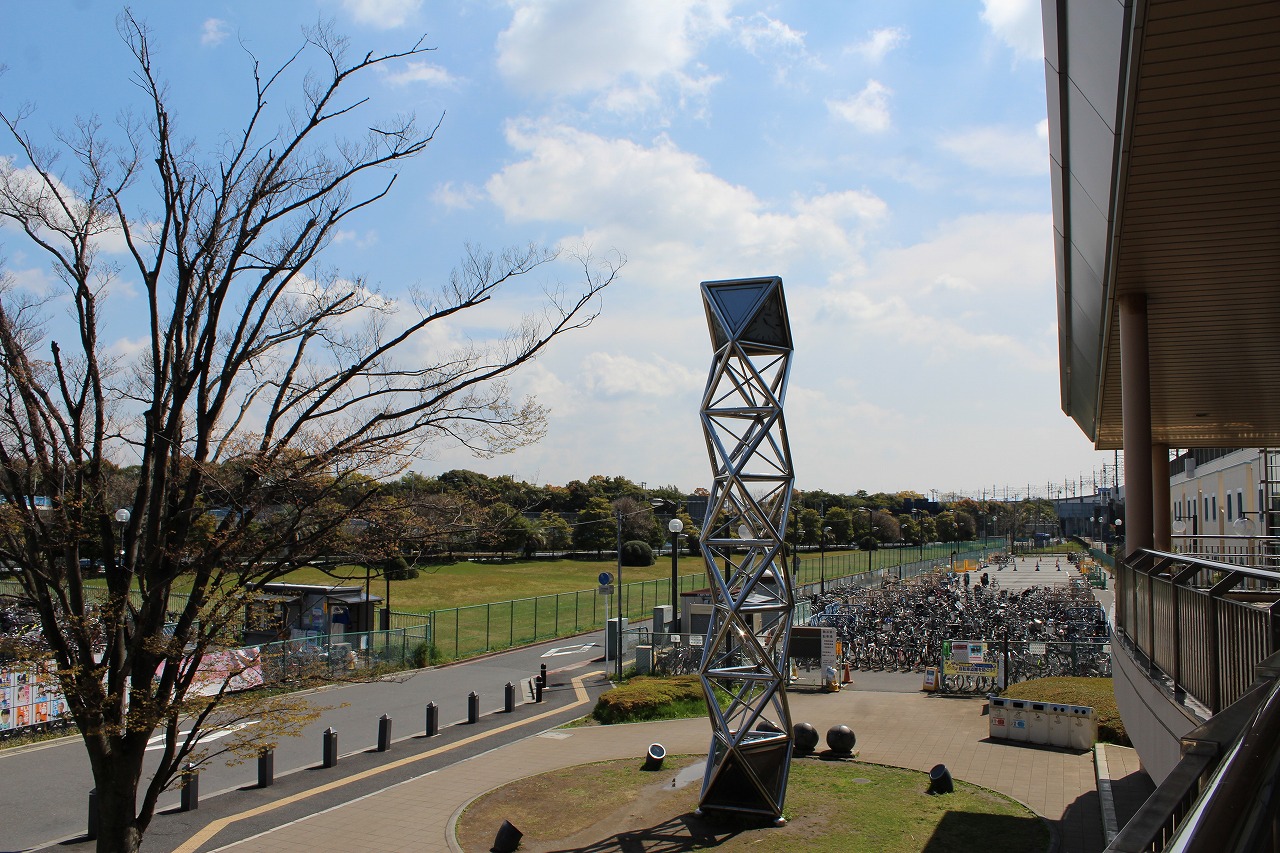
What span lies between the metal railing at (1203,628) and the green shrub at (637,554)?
53.7 metres

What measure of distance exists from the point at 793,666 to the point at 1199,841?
22816mm

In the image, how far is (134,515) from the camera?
29.2ft

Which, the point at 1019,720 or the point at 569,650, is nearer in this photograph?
the point at 1019,720

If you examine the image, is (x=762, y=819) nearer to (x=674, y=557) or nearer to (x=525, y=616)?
(x=674, y=557)

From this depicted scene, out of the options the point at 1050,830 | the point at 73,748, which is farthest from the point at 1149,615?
the point at 73,748

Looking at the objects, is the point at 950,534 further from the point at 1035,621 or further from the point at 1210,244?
the point at 1210,244

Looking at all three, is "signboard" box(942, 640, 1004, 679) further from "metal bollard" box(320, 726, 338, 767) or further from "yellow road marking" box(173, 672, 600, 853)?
"metal bollard" box(320, 726, 338, 767)

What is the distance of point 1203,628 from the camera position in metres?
5.41

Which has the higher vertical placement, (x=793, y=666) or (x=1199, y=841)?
(x=1199, y=841)

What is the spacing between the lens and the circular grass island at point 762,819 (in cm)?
1084

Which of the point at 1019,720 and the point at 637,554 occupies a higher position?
the point at 1019,720

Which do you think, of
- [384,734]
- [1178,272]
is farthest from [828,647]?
[1178,272]

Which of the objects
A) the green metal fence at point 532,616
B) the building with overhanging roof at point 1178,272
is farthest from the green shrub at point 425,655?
the building with overhanging roof at point 1178,272

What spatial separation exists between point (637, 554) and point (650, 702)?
4289cm
